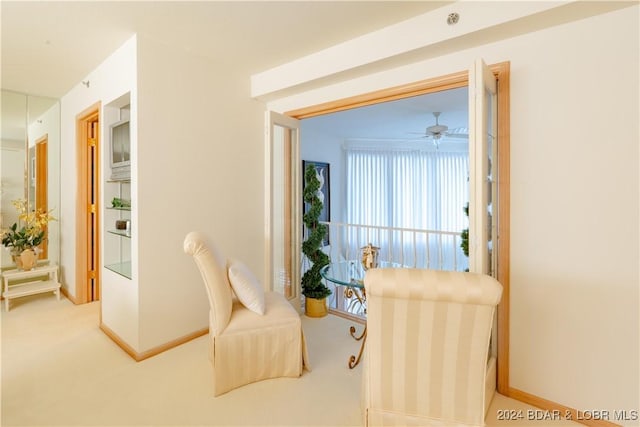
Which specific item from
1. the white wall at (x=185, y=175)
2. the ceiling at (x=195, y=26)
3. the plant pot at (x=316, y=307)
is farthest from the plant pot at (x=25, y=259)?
the plant pot at (x=316, y=307)

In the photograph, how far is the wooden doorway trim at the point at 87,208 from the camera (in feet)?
11.4

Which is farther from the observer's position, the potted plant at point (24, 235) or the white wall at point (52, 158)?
the white wall at point (52, 158)

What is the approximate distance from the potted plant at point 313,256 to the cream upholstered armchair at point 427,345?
196cm

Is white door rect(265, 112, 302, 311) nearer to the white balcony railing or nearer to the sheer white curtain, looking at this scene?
the white balcony railing

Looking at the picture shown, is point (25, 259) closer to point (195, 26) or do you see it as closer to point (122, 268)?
point (122, 268)

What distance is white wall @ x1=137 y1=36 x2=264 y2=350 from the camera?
8.02 ft

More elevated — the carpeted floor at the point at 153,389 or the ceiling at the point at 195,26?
the ceiling at the point at 195,26

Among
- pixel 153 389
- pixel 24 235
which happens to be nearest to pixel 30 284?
pixel 24 235

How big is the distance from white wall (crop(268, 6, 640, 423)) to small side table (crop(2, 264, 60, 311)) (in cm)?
468

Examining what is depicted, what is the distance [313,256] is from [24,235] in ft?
10.9

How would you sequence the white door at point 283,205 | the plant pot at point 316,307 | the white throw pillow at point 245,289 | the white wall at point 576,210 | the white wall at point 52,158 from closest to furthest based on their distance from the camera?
the white wall at point 576,210, the white throw pillow at point 245,289, the white door at point 283,205, the plant pot at point 316,307, the white wall at point 52,158

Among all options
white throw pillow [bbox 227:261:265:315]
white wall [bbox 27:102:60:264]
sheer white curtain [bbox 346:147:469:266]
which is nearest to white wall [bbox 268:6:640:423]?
white throw pillow [bbox 227:261:265:315]

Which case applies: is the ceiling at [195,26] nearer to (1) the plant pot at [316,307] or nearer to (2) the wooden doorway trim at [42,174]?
(2) the wooden doorway trim at [42,174]

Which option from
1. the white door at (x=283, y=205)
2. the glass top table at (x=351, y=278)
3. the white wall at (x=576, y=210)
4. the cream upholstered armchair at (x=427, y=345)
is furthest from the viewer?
the white door at (x=283, y=205)
